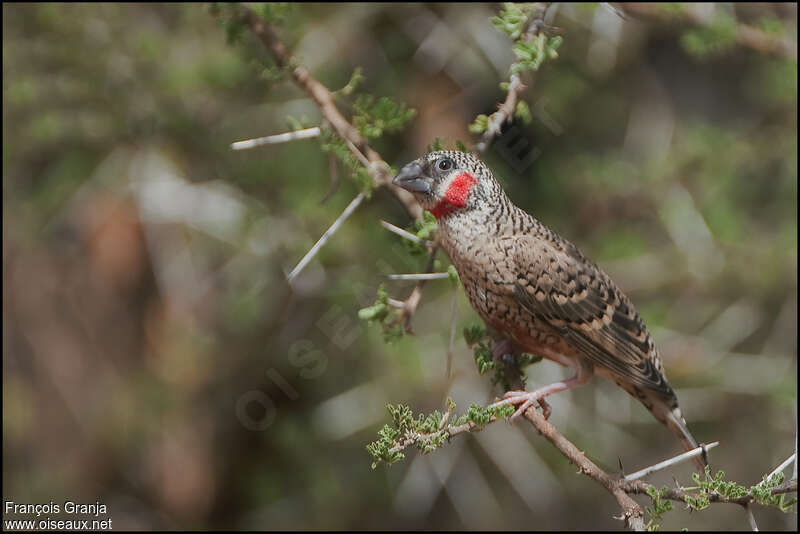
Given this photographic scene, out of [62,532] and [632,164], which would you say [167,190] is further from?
[632,164]

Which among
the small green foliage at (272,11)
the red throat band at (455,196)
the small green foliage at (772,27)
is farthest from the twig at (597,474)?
the small green foliage at (772,27)

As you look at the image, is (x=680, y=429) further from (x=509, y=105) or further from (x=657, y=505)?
(x=509, y=105)

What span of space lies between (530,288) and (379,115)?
900 millimetres

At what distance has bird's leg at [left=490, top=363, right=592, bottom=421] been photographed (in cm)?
298

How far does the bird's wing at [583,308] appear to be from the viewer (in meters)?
3.39

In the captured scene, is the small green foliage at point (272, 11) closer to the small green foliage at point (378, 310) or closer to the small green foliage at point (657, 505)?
the small green foliage at point (378, 310)

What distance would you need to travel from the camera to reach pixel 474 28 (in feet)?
17.2

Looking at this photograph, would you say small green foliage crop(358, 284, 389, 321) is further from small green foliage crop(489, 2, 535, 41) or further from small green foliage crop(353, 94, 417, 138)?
small green foliage crop(489, 2, 535, 41)

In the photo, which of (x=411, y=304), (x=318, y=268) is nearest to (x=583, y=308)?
(x=411, y=304)

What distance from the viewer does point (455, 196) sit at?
3221 millimetres

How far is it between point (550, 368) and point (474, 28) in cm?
211

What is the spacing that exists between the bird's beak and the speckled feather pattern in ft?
0.19

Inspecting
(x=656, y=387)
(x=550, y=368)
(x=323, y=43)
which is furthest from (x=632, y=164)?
(x=656, y=387)

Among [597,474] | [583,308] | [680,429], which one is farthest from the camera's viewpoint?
[680,429]
